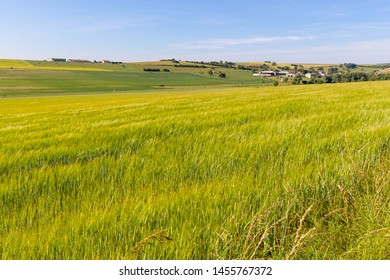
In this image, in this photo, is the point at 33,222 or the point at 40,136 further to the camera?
the point at 40,136

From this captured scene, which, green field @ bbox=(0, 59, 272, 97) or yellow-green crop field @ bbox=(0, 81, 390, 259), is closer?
yellow-green crop field @ bbox=(0, 81, 390, 259)

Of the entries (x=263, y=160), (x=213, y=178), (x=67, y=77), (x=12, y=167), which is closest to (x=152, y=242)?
(x=213, y=178)

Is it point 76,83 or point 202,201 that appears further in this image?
point 76,83

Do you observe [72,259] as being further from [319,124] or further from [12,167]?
[319,124]

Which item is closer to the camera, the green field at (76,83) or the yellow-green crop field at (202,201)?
the yellow-green crop field at (202,201)

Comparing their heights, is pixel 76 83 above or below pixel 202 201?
below

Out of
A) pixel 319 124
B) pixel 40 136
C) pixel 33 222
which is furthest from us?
pixel 40 136

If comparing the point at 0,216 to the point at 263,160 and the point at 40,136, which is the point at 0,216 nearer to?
the point at 263,160

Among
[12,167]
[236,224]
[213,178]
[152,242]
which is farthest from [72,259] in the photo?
[12,167]

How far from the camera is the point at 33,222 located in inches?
81.1

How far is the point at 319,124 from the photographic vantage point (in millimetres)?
4930
